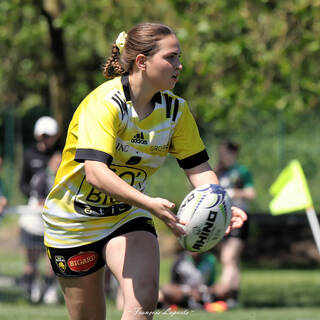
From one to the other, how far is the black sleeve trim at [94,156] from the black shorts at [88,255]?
0.47 m

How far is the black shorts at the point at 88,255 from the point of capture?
14.2 feet

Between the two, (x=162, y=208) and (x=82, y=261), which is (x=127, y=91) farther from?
(x=82, y=261)

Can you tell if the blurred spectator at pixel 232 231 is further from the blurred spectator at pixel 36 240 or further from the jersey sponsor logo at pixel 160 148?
the jersey sponsor logo at pixel 160 148

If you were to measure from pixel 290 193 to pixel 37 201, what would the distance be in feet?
10.9

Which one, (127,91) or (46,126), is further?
(46,126)

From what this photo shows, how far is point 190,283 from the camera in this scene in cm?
982

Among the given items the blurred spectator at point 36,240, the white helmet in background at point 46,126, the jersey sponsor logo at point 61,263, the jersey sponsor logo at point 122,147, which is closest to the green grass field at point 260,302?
the blurred spectator at point 36,240


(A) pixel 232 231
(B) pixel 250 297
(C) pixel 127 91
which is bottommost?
(B) pixel 250 297

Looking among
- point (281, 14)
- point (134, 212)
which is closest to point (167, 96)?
point (134, 212)

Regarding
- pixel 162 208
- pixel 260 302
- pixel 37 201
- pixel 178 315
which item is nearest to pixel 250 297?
pixel 260 302

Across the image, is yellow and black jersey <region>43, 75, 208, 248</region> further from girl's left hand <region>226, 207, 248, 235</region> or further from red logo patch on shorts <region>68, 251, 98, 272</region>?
girl's left hand <region>226, 207, 248, 235</region>

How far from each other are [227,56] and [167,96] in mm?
7274

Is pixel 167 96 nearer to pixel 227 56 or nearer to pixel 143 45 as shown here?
pixel 143 45

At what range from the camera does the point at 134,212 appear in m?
4.37
